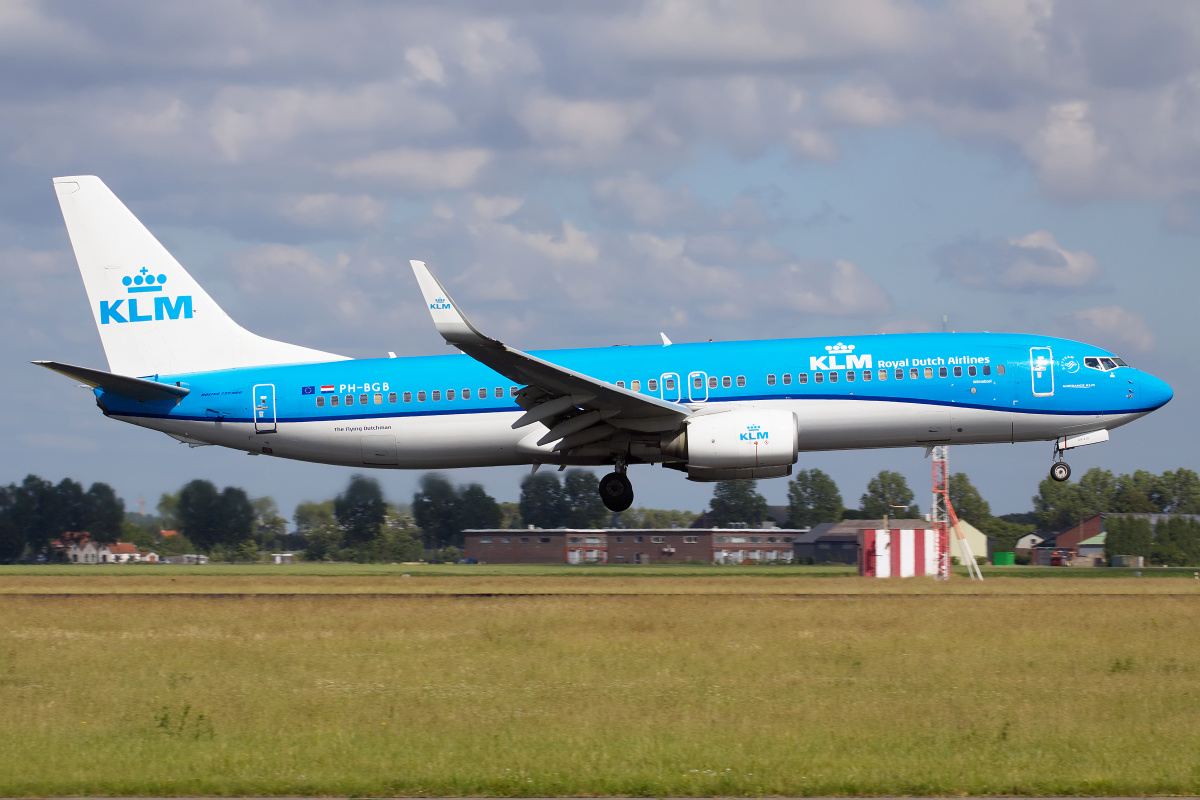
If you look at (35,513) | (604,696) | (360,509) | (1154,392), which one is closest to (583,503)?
(360,509)

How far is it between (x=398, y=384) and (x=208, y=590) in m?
6.63

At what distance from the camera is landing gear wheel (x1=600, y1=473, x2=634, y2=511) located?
31109 millimetres

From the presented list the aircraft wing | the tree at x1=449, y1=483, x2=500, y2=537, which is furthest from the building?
the aircraft wing

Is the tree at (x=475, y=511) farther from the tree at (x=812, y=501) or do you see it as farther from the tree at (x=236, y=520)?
the tree at (x=812, y=501)

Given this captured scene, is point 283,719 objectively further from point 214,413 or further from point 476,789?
point 214,413

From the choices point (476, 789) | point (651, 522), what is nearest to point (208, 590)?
point (476, 789)

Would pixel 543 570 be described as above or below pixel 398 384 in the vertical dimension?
below

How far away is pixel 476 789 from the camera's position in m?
10.7

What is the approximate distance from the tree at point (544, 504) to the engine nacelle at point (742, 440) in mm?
23635

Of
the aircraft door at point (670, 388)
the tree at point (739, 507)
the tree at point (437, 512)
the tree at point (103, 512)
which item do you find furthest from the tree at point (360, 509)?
the tree at point (739, 507)

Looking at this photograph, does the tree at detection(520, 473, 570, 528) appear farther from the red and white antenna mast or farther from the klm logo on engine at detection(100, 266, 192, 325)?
the klm logo on engine at detection(100, 266, 192, 325)

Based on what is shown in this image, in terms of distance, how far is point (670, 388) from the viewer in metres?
29.8

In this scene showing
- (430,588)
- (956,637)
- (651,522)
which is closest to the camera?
(956,637)

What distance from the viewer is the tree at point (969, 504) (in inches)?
3538
